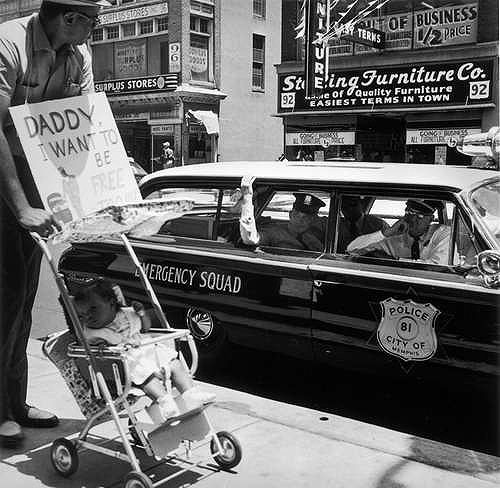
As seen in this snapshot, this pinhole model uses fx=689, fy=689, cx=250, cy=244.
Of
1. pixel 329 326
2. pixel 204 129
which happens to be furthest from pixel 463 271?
pixel 204 129

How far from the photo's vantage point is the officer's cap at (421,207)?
4543 millimetres

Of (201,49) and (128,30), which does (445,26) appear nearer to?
(201,49)

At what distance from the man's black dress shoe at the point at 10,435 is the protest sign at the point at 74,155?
1.13 metres

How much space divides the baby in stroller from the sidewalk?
1.37 feet

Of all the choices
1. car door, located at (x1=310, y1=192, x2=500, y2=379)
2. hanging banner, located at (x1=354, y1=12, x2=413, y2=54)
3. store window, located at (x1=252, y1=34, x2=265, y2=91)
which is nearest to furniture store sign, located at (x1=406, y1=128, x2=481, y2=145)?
hanging banner, located at (x1=354, y1=12, x2=413, y2=54)

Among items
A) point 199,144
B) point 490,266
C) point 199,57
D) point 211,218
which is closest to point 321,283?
point 490,266

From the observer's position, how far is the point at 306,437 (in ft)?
12.2

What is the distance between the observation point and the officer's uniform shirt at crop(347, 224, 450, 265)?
14.3ft

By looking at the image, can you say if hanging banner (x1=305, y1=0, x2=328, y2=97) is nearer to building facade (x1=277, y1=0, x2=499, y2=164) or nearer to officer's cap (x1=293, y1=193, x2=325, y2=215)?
building facade (x1=277, y1=0, x2=499, y2=164)

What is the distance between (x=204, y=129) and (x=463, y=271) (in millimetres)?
26295

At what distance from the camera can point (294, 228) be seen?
199 inches

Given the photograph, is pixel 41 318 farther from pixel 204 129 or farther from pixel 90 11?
pixel 204 129

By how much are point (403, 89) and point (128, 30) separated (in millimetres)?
15509

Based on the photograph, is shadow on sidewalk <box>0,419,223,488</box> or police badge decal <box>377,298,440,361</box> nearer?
shadow on sidewalk <box>0,419,223,488</box>
